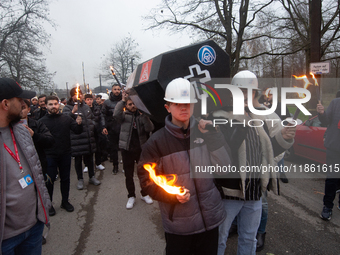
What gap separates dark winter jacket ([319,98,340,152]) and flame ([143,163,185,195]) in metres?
2.96

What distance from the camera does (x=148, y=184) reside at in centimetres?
182

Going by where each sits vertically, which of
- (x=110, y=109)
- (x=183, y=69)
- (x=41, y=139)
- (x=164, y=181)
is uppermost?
(x=183, y=69)

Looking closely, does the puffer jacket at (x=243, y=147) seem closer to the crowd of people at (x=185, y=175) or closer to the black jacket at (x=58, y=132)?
the crowd of people at (x=185, y=175)

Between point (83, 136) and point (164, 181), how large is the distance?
141 inches

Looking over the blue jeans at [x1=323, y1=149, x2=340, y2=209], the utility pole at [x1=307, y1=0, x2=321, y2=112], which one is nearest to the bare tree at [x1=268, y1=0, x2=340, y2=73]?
the utility pole at [x1=307, y1=0, x2=321, y2=112]

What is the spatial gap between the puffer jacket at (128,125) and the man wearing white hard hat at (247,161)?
1.94 meters

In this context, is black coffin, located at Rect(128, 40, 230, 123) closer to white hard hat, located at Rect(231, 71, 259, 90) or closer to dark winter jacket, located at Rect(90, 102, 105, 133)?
white hard hat, located at Rect(231, 71, 259, 90)

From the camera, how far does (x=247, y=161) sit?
6.51ft

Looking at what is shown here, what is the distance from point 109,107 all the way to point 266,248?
4490 mm

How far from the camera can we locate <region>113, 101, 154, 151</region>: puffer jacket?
379 cm

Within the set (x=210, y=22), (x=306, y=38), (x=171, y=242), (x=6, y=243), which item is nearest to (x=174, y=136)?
(x=171, y=242)

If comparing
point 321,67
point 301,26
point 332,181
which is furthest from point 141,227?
point 301,26

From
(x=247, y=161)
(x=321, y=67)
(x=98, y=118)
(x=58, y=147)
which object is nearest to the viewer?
(x=247, y=161)

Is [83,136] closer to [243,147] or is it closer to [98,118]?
[98,118]
